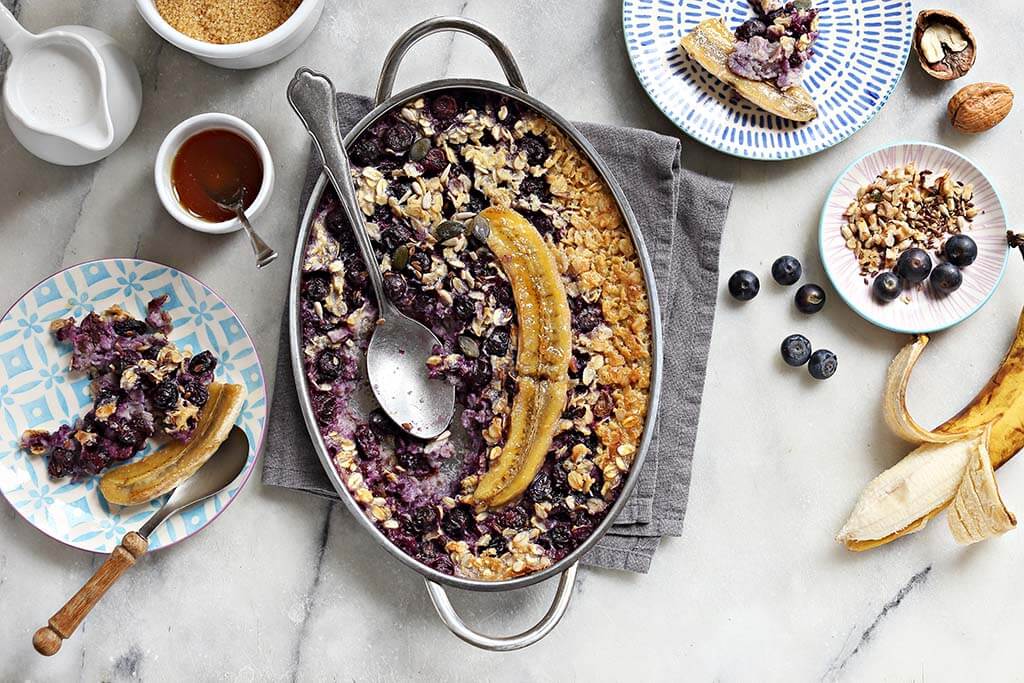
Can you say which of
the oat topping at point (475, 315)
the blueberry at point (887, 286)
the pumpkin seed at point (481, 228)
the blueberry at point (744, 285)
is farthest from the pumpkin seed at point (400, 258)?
the blueberry at point (887, 286)

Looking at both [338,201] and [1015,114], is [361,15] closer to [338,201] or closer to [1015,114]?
[338,201]

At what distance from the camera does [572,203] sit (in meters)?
1.61

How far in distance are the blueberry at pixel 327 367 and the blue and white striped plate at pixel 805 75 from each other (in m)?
0.77

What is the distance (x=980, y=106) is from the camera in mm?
1744

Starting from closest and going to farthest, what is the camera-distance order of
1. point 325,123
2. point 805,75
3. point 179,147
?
point 325,123 < point 179,147 < point 805,75

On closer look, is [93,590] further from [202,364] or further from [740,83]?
[740,83]

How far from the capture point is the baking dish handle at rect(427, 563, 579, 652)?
5.08 feet

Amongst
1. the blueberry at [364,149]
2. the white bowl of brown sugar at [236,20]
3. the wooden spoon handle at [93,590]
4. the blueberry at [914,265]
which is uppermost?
the white bowl of brown sugar at [236,20]

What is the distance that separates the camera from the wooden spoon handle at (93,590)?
1574 mm

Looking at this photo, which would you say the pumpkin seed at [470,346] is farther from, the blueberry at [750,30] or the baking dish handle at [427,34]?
the blueberry at [750,30]

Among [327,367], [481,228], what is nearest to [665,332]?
[481,228]

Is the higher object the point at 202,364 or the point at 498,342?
the point at 498,342

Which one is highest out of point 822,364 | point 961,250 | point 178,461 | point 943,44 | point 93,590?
point 943,44

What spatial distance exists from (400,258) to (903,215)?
0.97 m
